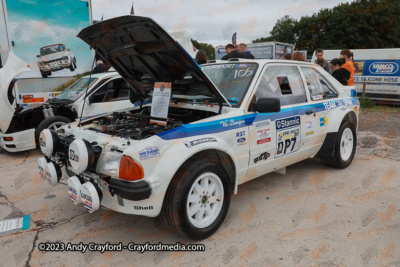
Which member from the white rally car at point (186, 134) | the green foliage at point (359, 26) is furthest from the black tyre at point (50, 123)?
the green foliage at point (359, 26)

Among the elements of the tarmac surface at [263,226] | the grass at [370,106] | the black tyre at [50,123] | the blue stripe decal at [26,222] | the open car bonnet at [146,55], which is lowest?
the tarmac surface at [263,226]

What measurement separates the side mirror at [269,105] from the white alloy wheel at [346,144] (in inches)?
88.6

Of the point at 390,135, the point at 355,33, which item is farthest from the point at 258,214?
the point at 355,33

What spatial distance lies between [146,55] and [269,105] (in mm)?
1498

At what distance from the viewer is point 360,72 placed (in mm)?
12742

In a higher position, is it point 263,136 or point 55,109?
point 55,109

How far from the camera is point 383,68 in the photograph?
12.0m

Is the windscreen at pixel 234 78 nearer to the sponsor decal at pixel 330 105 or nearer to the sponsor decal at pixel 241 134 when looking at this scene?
the sponsor decal at pixel 241 134

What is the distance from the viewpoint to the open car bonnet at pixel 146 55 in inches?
113

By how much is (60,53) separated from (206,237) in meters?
8.26

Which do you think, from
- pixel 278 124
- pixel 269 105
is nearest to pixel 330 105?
pixel 278 124

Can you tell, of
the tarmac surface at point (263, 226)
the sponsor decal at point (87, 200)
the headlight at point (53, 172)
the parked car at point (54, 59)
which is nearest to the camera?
the sponsor decal at point (87, 200)

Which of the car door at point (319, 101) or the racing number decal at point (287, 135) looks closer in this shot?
the racing number decal at point (287, 135)

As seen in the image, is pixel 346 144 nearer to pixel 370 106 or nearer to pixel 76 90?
pixel 76 90
